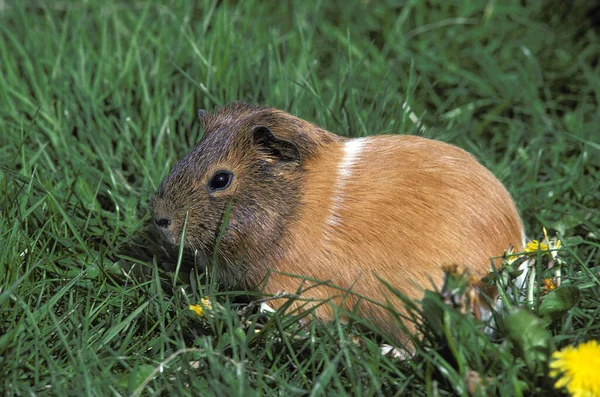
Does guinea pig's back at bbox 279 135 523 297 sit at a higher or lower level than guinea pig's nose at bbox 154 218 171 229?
higher

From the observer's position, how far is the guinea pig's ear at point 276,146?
357cm

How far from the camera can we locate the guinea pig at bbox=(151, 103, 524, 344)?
3.40 m

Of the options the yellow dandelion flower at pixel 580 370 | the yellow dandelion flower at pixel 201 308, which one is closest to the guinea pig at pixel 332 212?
the yellow dandelion flower at pixel 201 308

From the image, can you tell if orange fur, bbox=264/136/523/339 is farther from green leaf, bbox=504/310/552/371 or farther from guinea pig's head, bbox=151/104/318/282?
green leaf, bbox=504/310/552/371

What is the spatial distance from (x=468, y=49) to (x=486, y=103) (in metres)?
0.70

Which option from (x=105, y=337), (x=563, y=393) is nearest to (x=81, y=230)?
(x=105, y=337)

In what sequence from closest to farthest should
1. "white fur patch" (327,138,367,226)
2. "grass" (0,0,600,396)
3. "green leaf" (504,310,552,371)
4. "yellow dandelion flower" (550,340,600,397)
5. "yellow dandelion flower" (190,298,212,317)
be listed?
"yellow dandelion flower" (550,340,600,397), "green leaf" (504,310,552,371), "grass" (0,0,600,396), "yellow dandelion flower" (190,298,212,317), "white fur patch" (327,138,367,226)

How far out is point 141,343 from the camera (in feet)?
11.2

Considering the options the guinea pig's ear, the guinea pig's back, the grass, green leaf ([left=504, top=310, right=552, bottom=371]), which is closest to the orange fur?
the guinea pig's back

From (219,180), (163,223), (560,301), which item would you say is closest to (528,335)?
(560,301)

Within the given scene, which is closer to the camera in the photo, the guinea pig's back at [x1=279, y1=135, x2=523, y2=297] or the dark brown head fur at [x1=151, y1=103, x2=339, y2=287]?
the guinea pig's back at [x1=279, y1=135, x2=523, y2=297]

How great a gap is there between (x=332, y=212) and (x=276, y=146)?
0.43 meters

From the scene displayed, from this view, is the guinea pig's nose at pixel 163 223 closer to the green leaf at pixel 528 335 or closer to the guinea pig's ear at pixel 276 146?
the guinea pig's ear at pixel 276 146

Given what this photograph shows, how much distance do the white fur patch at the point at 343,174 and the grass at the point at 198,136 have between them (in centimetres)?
53
